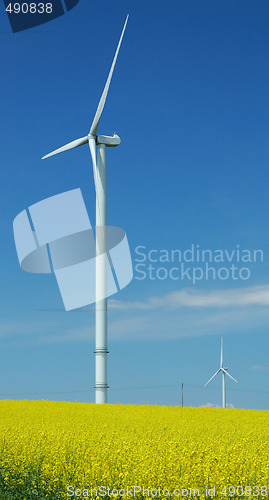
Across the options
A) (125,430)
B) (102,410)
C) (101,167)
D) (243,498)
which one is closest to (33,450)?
(125,430)

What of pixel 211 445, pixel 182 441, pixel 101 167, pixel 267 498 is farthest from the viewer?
pixel 101 167

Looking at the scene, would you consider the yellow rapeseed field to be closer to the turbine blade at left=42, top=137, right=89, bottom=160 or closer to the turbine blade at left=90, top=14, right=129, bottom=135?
the turbine blade at left=42, top=137, right=89, bottom=160

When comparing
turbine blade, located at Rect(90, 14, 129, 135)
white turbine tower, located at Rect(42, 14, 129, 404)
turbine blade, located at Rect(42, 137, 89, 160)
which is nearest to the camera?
white turbine tower, located at Rect(42, 14, 129, 404)

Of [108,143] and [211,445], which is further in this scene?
[108,143]

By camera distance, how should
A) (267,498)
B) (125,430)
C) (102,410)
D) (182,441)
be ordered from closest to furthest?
(267,498), (182,441), (125,430), (102,410)

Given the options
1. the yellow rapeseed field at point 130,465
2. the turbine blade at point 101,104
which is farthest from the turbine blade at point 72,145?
the yellow rapeseed field at point 130,465

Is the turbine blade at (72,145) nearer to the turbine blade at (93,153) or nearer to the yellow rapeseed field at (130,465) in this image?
the turbine blade at (93,153)

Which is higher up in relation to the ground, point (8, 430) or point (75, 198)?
point (75, 198)

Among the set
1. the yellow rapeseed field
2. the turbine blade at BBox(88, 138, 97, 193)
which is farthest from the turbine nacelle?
the yellow rapeseed field

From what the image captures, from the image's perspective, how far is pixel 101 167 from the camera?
36219 mm

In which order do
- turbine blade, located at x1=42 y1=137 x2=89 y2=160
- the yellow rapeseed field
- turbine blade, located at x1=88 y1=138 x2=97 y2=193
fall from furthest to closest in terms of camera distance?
turbine blade, located at x1=42 y1=137 x2=89 y2=160
turbine blade, located at x1=88 y1=138 x2=97 y2=193
the yellow rapeseed field

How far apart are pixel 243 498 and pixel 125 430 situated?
25.2 feet

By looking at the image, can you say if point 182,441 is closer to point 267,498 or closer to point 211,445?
point 211,445

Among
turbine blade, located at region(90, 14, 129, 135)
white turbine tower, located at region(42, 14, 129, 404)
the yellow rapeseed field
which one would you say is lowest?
the yellow rapeseed field
